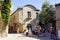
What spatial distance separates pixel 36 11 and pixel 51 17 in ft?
18.8

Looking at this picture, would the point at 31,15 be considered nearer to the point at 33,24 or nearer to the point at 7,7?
the point at 33,24

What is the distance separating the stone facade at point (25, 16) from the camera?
40531 millimetres

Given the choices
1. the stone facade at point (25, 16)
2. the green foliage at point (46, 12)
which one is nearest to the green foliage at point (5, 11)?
the green foliage at point (46, 12)

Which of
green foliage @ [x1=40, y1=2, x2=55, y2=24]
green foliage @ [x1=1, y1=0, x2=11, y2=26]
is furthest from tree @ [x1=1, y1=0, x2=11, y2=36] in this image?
green foliage @ [x1=40, y1=2, x2=55, y2=24]

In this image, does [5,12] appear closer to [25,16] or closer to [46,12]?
[25,16]

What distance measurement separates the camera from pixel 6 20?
2611 centimetres

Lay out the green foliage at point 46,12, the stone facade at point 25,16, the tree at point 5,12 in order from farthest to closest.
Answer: the stone facade at point 25,16, the green foliage at point 46,12, the tree at point 5,12

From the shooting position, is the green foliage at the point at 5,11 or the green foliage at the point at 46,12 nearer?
the green foliage at the point at 5,11

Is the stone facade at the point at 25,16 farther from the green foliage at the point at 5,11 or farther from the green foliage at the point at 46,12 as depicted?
the green foliage at the point at 5,11

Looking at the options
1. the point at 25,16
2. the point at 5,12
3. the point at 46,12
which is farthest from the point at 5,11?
the point at 46,12

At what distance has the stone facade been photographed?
40.5 m

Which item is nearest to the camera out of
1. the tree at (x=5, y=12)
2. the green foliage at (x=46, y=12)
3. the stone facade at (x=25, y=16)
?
the tree at (x=5, y=12)

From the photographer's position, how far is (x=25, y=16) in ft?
134

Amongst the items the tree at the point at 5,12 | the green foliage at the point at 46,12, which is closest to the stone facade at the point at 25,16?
the green foliage at the point at 46,12
